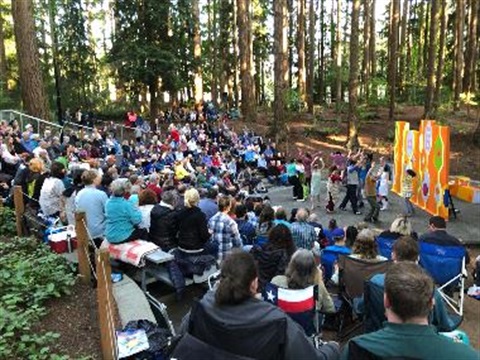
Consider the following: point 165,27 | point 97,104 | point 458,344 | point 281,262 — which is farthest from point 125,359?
point 97,104

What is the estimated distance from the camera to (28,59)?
16344 millimetres

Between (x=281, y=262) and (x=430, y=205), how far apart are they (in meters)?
8.93

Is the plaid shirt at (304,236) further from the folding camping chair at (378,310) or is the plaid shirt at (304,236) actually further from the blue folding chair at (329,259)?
the folding camping chair at (378,310)

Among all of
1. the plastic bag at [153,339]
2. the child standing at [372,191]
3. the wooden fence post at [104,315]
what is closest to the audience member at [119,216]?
the plastic bag at [153,339]

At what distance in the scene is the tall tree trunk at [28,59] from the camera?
15.8 metres

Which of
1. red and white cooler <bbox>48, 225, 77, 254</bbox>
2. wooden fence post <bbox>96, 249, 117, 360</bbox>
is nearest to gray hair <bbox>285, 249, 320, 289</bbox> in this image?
wooden fence post <bbox>96, 249, 117, 360</bbox>

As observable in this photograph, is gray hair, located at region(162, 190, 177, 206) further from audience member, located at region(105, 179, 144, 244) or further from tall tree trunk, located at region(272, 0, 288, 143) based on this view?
tall tree trunk, located at region(272, 0, 288, 143)

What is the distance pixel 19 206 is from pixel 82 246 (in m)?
2.72

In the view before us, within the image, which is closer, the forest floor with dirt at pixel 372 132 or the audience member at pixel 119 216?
the audience member at pixel 119 216

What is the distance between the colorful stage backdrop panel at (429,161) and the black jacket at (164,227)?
8.22 metres

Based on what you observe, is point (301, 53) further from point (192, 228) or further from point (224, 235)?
point (192, 228)

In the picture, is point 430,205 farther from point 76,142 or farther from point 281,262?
point 76,142

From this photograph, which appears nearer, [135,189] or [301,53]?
[135,189]

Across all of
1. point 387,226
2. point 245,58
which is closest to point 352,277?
point 387,226
